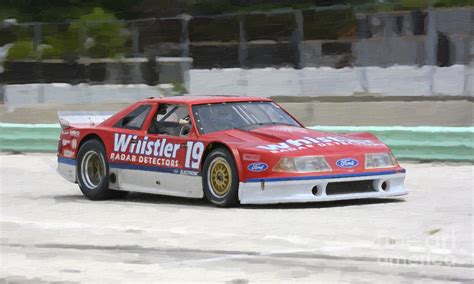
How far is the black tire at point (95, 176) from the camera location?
42.4 ft

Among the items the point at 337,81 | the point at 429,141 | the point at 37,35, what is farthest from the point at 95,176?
the point at 37,35

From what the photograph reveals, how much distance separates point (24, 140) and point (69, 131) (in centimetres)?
781

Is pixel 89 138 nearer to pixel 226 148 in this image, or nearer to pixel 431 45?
pixel 226 148

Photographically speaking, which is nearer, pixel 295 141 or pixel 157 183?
pixel 295 141

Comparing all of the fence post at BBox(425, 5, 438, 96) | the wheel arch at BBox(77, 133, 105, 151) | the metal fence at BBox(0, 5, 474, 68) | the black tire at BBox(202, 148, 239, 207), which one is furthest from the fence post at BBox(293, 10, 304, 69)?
the black tire at BBox(202, 148, 239, 207)

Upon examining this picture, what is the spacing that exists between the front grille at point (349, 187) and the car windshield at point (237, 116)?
1.23m

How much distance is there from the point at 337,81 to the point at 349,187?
10536 mm

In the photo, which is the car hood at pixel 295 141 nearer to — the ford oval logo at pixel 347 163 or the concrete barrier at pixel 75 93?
the ford oval logo at pixel 347 163

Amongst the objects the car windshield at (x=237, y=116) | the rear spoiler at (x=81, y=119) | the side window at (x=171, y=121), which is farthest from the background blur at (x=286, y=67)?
the side window at (x=171, y=121)

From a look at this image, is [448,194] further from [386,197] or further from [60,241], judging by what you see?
[60,241]

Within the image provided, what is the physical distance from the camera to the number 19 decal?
1171 cm

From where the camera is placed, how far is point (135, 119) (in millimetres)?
12938

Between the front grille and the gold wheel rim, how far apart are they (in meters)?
1.00

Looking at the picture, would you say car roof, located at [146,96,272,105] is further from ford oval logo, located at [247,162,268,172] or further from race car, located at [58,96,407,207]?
ford oval logo, located at [247,162,268,172]
